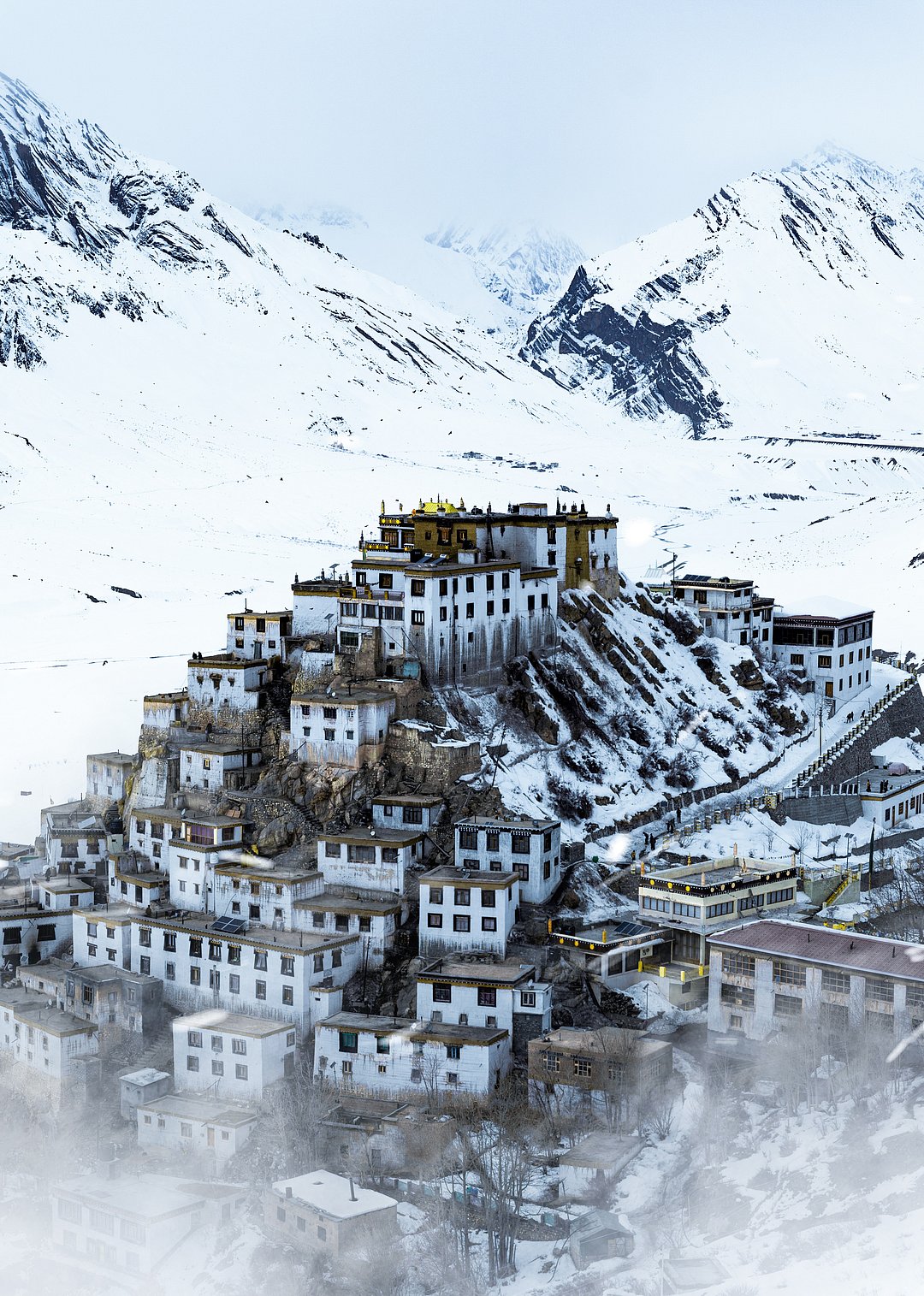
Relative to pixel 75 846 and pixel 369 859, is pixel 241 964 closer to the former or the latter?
pixel 369 859

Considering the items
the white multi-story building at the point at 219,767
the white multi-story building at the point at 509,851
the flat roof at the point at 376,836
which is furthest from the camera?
the white multi-story building at the point at 219,767

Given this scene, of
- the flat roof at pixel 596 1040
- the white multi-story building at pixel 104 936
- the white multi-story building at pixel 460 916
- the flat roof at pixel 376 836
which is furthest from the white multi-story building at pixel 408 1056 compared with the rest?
the white multi-story building at pixel 104 936

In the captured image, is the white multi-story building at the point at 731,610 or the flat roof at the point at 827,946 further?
the white multi-story building at the point at 731,610

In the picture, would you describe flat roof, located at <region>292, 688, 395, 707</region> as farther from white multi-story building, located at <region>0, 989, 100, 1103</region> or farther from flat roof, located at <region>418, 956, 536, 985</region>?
white multi-story building, located at <region>0, 989, 100, 1103</region>

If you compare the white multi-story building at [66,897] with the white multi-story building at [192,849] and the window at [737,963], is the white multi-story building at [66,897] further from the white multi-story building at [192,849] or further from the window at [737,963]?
the window at [737,963]

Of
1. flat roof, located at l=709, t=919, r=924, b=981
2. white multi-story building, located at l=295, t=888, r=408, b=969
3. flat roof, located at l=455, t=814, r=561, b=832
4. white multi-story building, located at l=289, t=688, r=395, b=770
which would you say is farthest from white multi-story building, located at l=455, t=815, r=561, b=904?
flat roof, located at l=709, t=919, r=924, b=981

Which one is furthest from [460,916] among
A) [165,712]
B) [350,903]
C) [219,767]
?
[165,712]

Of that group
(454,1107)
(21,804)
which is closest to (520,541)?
(21,804)
